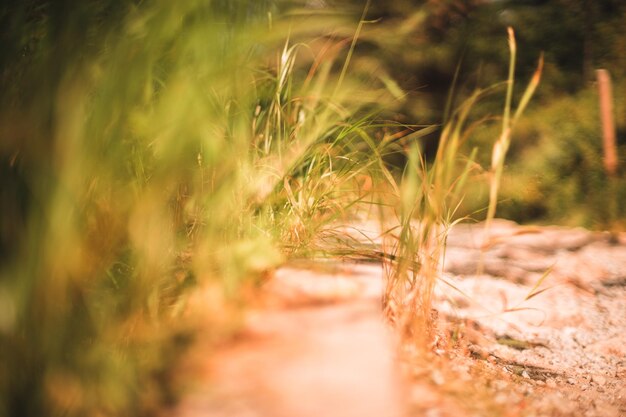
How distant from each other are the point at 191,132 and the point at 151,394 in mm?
346

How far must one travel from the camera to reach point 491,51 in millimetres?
3197

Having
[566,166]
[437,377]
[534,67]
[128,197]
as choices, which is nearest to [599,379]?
[437,377]

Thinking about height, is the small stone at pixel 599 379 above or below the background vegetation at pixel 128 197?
below

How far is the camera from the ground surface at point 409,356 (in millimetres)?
595

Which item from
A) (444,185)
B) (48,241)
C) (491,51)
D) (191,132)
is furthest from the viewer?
(491,51)

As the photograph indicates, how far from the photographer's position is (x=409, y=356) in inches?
31.3

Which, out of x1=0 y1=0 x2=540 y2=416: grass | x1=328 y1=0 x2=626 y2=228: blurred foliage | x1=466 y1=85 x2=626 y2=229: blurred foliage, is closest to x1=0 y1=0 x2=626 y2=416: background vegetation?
x1=0 y1=0 x2=540 y2=416: grass

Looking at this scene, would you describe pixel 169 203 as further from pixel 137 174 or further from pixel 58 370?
pixel 58 370

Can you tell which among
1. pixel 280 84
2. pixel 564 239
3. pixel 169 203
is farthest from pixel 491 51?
pixel 169 203

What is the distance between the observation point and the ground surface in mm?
595

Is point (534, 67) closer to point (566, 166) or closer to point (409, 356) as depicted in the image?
point (566, 166)

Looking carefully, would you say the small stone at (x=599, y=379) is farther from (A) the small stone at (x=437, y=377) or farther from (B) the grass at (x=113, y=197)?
(B) the grass at (x=113, y=197)

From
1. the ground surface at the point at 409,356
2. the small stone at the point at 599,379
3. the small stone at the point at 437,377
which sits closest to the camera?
the ground surface at the point at 409,356

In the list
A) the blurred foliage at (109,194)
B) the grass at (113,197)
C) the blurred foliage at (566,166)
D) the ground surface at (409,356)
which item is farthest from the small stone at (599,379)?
the blurred foliage at (566,166)
